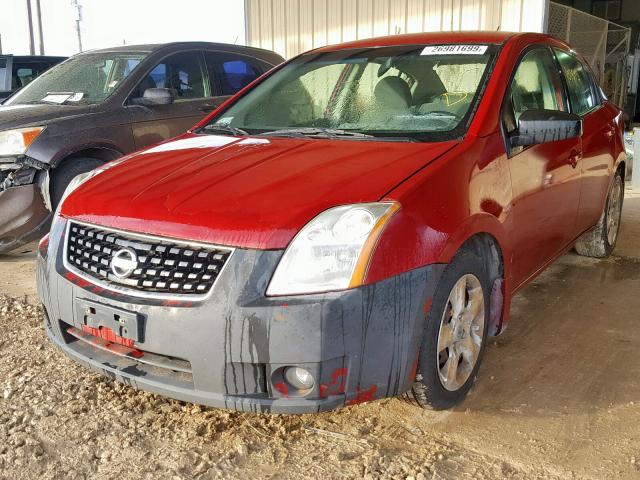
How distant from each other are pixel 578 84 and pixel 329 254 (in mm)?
2740

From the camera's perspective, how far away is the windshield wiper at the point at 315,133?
292cm

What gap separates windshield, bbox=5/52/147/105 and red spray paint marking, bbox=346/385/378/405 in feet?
12.9

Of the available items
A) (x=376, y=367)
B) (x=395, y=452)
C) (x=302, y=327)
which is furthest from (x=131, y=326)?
(x=395, y=452)

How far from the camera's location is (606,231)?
15.5ft

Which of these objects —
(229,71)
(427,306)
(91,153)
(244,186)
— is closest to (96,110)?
(91,153)

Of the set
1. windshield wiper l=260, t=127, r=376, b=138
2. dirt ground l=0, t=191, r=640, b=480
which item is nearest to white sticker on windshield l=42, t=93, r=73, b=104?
dirt ground l=0, t=191, r=640, b=480

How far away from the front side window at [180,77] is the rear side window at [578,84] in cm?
316

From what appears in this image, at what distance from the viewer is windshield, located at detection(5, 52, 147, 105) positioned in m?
5.27

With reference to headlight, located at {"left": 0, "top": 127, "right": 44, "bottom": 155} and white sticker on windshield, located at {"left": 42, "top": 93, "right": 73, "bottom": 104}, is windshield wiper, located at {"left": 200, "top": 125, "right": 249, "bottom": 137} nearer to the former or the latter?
headlight, located at {"left": 0, "top": 127, "right": 44, "bottom": 155}

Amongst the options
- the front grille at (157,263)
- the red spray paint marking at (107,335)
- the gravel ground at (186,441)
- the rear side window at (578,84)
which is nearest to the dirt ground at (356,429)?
the gravel ground at (186,441)

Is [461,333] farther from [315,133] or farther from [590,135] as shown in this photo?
[590,135]

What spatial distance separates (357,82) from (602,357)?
187 cm

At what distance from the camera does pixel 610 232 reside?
4875 mm

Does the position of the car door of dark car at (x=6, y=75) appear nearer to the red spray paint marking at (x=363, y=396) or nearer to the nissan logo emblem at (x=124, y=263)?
the nissan logo emblem at (x=124, y=263)
